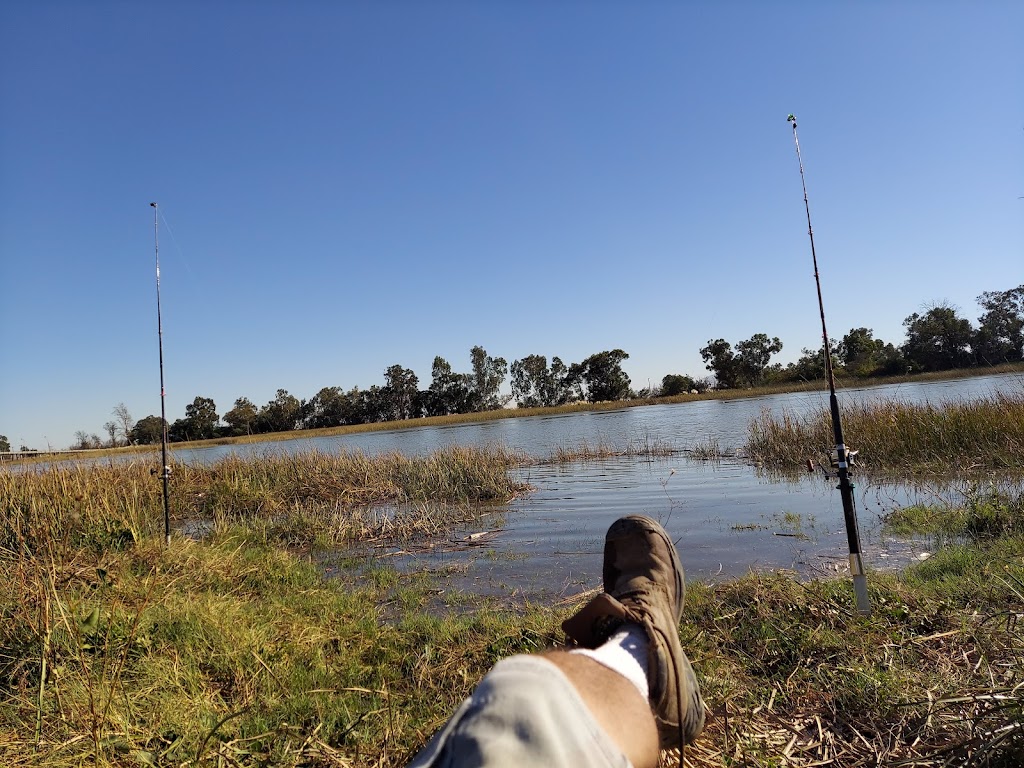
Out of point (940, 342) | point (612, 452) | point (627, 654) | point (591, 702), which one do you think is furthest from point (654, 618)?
point (940, 342)

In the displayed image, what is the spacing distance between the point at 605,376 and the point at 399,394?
29293mm

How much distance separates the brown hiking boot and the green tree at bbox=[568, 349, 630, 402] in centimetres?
7219

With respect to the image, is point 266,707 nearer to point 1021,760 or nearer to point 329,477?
point 1021,760

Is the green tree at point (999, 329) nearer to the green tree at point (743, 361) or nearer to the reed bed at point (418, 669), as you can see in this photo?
the green tree at point (743, 361)

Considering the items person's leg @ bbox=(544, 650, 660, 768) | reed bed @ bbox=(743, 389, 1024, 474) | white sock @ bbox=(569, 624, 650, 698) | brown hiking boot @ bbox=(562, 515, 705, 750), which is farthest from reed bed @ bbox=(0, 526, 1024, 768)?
reed bed @ bbox=(743, 389, 1024, 474)

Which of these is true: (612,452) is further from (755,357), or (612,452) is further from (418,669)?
(755,357)

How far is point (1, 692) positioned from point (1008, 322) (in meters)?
59.0

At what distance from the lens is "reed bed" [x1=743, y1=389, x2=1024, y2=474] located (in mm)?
8516

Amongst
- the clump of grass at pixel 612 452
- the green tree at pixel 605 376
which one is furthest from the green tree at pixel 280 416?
the clump of grass at pixel 612 452

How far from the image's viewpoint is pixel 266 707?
2.38m

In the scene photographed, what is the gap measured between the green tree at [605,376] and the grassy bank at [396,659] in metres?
69.2

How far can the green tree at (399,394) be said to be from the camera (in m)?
76.8

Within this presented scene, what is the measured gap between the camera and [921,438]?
969cm

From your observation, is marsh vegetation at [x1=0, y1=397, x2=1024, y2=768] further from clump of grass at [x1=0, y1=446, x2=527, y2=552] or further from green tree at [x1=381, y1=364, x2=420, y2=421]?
green tree at [x1=381, y1=364, x2=420, y2=421]
